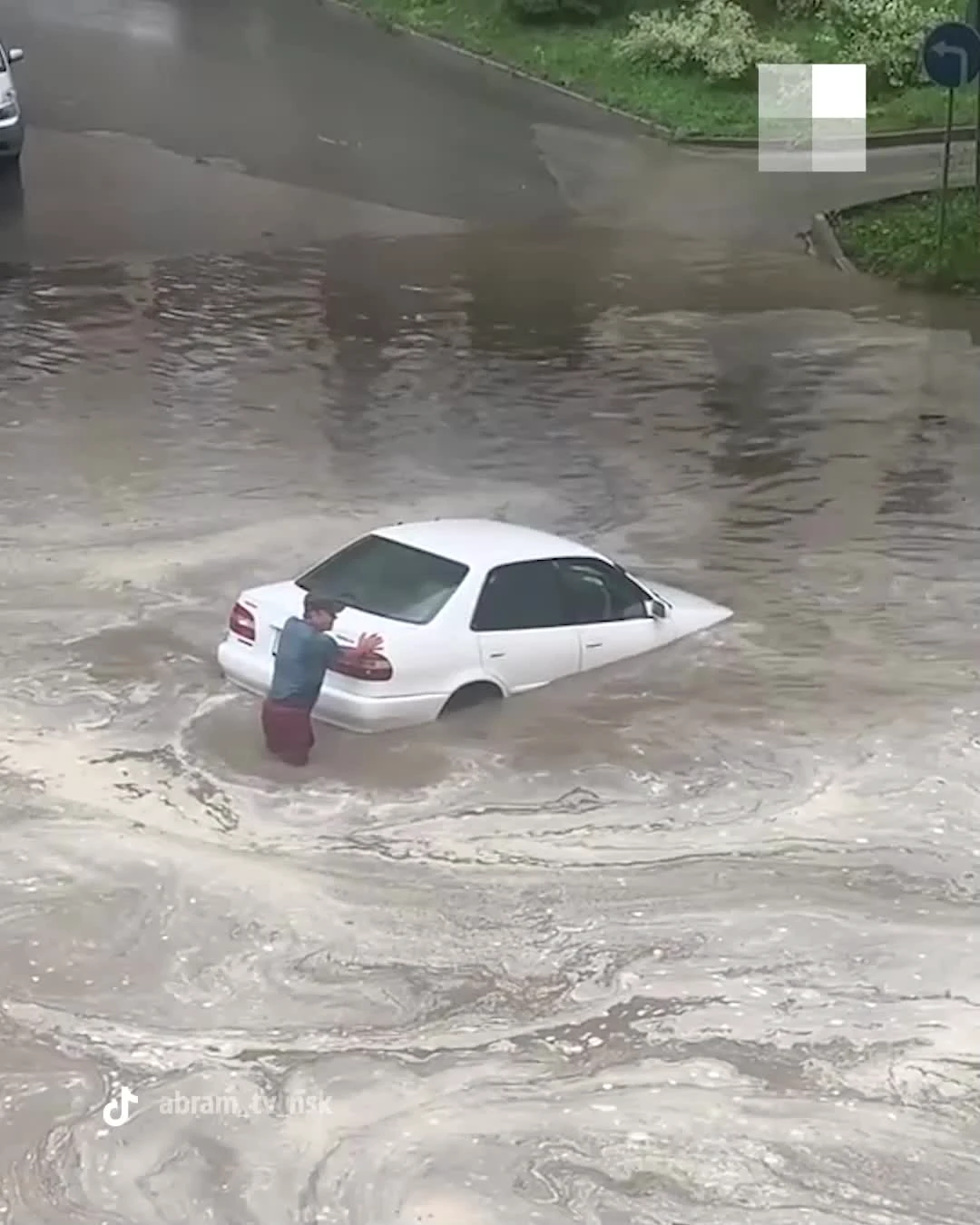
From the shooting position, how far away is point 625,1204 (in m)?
6.93

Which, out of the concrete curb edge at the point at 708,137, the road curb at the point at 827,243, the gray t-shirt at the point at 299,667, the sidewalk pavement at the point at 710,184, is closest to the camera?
the gray t-shirt at the point at 299,667

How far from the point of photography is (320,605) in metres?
11.1

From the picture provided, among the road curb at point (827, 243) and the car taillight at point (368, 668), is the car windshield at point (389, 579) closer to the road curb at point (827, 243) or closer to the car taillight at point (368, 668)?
the car taillight at point (368, 668)

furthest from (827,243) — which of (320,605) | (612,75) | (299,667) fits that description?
(299,667)

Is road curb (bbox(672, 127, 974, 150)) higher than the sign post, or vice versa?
the sign post

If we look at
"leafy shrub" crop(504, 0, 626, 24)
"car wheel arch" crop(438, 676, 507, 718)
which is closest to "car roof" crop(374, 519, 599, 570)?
"car wheel arch" crop(438, 676, 507, 718)

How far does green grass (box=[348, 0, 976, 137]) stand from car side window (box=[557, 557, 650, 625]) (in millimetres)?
22017

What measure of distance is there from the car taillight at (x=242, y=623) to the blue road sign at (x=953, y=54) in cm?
1547

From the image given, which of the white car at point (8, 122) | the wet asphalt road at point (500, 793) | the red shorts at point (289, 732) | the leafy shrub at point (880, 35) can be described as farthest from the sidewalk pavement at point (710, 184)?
the red shorts at point (289, 732)

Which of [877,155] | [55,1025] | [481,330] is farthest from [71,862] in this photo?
[877,155]

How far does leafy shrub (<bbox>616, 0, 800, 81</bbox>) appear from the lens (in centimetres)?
3478

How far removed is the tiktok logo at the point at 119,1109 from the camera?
7.38 metres

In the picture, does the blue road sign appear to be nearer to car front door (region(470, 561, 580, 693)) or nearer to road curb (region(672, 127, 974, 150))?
road curb (region(672, 127, 974, 150))

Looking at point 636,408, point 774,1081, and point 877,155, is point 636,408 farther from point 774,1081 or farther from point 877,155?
point 877,155
